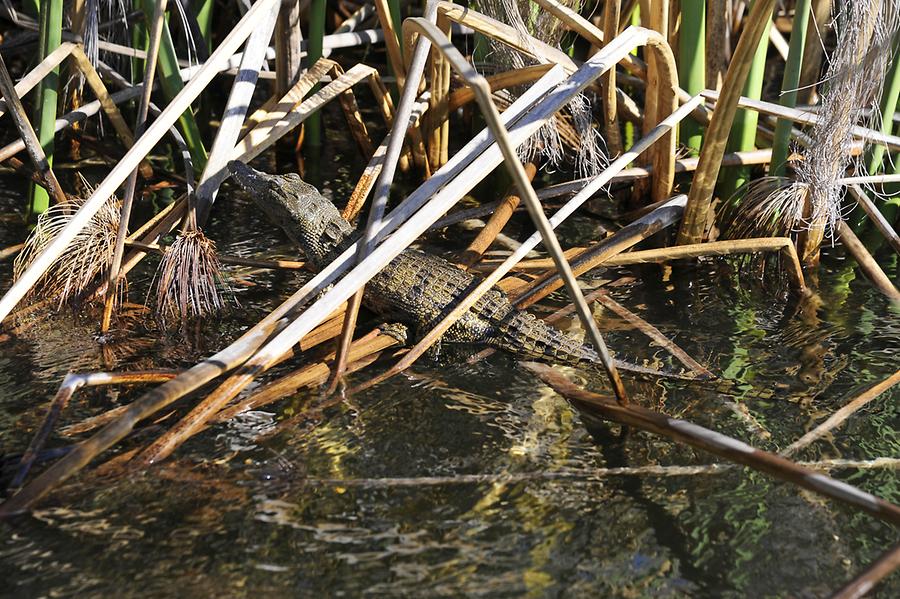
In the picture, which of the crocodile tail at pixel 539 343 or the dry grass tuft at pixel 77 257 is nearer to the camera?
the crocodile tail at pixel 539 343

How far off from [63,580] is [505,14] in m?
2.80

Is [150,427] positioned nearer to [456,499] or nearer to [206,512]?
[206,512]

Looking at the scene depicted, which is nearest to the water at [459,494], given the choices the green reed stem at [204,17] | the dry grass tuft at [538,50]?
the dry grass tuft at [538,50]

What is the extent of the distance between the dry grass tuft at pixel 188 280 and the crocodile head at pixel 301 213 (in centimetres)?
43

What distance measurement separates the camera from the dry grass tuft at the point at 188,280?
354cm

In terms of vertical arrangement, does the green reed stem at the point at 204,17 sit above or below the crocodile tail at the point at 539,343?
above

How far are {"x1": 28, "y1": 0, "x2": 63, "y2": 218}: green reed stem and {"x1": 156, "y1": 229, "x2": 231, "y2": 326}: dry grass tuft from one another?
86 centimetres

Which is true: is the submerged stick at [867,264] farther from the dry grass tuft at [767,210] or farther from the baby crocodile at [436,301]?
the baby crocodile at [436,301]

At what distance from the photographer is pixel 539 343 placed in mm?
3516

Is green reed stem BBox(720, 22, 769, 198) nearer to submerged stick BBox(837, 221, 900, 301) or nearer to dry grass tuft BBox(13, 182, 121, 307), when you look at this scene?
submerged stick BBox(837, 221, 900, 301)

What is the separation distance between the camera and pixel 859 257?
4027mm

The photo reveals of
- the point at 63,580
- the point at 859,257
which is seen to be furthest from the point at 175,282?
the point at 859,257

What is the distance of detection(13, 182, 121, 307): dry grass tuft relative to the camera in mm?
3631

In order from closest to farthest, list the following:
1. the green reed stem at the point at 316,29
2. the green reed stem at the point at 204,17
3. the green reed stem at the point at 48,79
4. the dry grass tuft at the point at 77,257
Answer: the dry grass tuft at the point at 77,257 < the green reed stem at the point at 48,79 < the green reed stem at the point at 316,29 < the green reed stem at the point at 204,17
